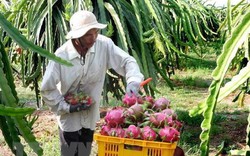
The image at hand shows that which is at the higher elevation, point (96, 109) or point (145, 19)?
point (145, 19)

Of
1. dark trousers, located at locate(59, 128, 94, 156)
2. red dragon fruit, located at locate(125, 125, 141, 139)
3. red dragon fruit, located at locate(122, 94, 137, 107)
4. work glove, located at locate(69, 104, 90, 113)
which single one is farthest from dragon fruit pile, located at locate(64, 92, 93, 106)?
red dragon fruit, located at locate(125, 125, 141, 139)

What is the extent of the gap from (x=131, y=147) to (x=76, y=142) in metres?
1.00

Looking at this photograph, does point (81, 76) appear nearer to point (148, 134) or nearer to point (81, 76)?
point (81, 76)

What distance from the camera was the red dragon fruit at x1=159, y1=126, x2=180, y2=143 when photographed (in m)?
2.07

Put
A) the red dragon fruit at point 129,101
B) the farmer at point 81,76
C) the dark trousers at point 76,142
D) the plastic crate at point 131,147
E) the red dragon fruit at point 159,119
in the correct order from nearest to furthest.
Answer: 1. the plastic crate at point 131,147
2. the red dragon fruit at point 159,119
3. the red dragon fruit at point 129,101
4. the farmer at point 81,76
5. the dark trousers at point 76,142

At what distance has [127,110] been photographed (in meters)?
2.23

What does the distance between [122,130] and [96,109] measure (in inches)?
36.5

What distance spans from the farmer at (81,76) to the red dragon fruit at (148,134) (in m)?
0.58

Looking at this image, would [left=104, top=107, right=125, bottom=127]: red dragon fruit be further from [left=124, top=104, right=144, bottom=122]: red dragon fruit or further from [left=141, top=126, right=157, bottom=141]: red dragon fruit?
[left=141, top=126, right=157, bottom=141]: red dragon fruit

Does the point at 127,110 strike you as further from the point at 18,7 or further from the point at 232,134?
the point at 232,134

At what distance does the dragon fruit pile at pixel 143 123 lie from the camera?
210 cm

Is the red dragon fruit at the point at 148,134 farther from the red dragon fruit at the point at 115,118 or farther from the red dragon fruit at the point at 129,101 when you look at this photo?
the red dragon fruit at the point at 129,101

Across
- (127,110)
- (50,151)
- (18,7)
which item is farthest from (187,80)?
(127,110)

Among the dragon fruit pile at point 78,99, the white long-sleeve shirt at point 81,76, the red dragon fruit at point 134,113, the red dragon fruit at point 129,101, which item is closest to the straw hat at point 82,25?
the white long-sleeve shirt at point 81,76
